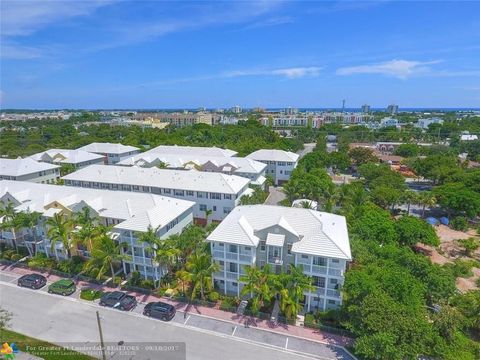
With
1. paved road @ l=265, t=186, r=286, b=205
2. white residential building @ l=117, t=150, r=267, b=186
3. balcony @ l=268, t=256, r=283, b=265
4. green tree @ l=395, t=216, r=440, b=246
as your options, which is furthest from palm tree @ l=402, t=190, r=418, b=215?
balcony @ l=268, t=256, r=283, b=265

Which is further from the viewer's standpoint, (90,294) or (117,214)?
(117,214)

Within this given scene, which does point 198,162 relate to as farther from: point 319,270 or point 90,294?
point 319,270

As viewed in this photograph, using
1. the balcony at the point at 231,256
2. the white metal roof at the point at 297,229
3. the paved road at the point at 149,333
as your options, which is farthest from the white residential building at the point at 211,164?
the paved road at the point at 149,333

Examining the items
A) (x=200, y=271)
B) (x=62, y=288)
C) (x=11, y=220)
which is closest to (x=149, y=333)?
(x=200, y=271)

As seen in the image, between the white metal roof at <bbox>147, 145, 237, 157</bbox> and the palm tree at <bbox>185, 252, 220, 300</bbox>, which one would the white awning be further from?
the white metal roof at <bbox>147, 145, 237, 157</bbox>

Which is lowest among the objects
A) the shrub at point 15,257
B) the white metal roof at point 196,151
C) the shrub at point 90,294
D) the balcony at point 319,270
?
the shrub at point 90,294

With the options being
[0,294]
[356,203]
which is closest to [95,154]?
[0,294]

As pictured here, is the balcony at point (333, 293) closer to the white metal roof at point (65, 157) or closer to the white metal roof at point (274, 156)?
the white metal roof at point (274, 156)
